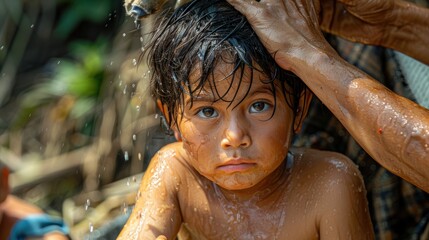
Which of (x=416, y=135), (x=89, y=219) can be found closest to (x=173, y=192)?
(x=416, y=135)

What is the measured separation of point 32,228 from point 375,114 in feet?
6.01

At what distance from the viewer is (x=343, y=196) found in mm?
3146

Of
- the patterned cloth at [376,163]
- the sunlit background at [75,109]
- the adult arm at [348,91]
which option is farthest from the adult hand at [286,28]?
the sunlit background at [75,109]

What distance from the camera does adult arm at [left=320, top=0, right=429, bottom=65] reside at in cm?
354

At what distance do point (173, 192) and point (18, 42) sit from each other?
351 centimetres

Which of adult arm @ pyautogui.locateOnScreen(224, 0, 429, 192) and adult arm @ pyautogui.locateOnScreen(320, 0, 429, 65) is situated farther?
adult arm @ pyautogui.locateOnScreen(320, 0, 429, 65)

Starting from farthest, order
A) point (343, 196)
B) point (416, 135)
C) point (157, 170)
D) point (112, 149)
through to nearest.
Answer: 1. point (112, 149)
2. point (157, 170)
3. point (343, 196)
4. point (416, 135)

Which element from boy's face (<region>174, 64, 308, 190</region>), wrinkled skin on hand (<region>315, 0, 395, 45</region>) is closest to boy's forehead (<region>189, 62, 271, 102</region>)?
boy's face (<region>174, 64, 308, 190</region>)

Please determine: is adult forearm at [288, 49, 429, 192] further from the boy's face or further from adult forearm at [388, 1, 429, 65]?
adult forearm at [388, 1, 429, 65]

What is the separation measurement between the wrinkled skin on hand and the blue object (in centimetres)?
152

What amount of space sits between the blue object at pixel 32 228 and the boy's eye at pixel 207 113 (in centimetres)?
126

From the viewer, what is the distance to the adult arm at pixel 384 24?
3.54m

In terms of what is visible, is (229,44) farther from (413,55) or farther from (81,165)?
(81,165)

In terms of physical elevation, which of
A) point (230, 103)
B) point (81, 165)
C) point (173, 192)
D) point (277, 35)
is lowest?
point (81, 165)
